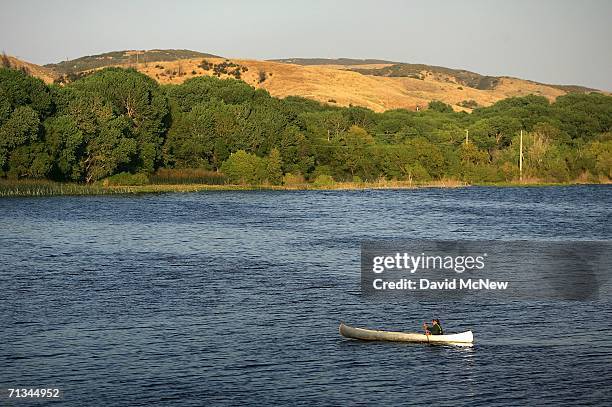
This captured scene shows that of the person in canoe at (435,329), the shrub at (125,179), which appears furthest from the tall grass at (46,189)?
the person in canoe at (435,329)

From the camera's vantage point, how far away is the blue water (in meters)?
47.9

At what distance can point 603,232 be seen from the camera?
121250 mm

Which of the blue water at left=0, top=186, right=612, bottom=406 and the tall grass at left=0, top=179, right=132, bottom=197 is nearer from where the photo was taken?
the blue water at left=0, top=186, right=612, bottom=406

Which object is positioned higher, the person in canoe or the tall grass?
the person in canoe

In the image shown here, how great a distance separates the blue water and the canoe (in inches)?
19.3

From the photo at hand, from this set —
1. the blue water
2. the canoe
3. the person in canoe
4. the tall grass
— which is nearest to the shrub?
the tall grass

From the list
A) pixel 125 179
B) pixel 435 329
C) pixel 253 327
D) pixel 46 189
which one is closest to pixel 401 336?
pixel 435 329

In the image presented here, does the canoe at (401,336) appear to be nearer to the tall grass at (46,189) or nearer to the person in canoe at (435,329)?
the person in canoe at (435,329)

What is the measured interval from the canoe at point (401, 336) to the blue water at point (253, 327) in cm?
49

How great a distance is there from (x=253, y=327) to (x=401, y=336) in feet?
33.9

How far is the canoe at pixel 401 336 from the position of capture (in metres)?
56.2

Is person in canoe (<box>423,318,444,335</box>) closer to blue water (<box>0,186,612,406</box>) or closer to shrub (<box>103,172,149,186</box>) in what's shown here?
blue water (<box>0,186,612,406</box>)

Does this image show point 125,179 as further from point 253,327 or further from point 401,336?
point 401,336

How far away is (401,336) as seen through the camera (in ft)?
186
